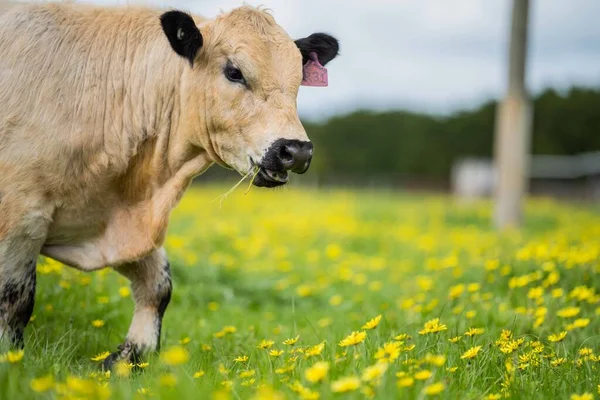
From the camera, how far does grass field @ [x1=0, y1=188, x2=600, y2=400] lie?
2865 millimetres

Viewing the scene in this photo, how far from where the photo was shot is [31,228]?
3771 millimetres

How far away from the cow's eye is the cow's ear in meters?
0.70

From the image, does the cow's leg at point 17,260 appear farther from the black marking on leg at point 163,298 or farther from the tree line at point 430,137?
the tree line at point 430,137

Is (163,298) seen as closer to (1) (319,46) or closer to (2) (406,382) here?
(1) (319,46)

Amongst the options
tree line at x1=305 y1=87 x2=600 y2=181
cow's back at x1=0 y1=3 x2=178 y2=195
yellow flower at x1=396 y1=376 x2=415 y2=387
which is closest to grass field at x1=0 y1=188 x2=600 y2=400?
yellow flower at x1=396 y1=376 x2=415 y2=387

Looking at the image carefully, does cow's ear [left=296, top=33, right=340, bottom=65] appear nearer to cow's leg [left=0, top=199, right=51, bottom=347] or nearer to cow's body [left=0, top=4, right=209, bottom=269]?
cow's body [left=0, top=4, right=209, bottom=269]

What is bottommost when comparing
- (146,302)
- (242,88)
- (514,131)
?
(514,131)

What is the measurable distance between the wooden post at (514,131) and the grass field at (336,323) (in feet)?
4.14

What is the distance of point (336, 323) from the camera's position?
5293 mm

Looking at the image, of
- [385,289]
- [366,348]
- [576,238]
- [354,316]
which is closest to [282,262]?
[385,289]

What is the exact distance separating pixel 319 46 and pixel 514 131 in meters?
7.13

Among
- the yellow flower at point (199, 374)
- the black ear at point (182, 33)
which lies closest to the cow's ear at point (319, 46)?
the black ear at point (182, 33)

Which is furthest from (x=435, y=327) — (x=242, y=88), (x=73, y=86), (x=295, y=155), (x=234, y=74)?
(x=73, y=86)

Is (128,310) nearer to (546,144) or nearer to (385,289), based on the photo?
(385,289)
